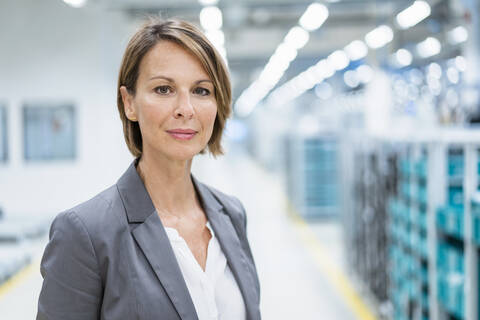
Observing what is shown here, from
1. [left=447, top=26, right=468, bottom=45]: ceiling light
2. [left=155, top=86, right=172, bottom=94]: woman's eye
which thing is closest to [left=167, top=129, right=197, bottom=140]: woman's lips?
[left=155, top=86, right=172, bottom=94]: woman's eye

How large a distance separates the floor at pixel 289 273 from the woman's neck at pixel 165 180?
40cm

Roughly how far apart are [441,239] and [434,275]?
0.88 ft

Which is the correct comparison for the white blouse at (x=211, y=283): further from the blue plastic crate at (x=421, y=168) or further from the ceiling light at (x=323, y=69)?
the ceiling light at (x=323, y=69)

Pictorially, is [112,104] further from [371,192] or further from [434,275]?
[371,192]

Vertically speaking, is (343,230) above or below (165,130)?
below

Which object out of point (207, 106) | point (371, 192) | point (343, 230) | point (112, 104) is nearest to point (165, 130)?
point (207, 106)

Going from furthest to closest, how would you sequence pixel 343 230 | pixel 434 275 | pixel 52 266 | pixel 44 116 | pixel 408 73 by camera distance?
pixel 408 73 < pixel 343 230 < pixel 434 275 < pixel 44 116 < pixel 52 266

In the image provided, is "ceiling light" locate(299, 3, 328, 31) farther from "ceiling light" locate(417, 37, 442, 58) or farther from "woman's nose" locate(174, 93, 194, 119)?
"ceiling light" locate(417, 37, 442, 58)

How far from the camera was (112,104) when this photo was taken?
166 centimetres

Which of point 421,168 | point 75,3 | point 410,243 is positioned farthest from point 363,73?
point 75,3

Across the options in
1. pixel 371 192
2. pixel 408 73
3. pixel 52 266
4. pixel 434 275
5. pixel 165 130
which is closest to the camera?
pixel 52 266

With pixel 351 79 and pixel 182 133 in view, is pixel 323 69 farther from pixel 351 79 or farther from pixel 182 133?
pixel 182 133

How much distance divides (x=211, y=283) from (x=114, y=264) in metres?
0.30

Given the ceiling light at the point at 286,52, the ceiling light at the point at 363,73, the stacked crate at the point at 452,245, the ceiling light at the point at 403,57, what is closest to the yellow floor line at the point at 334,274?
the stacked crate at the point at 452,245
